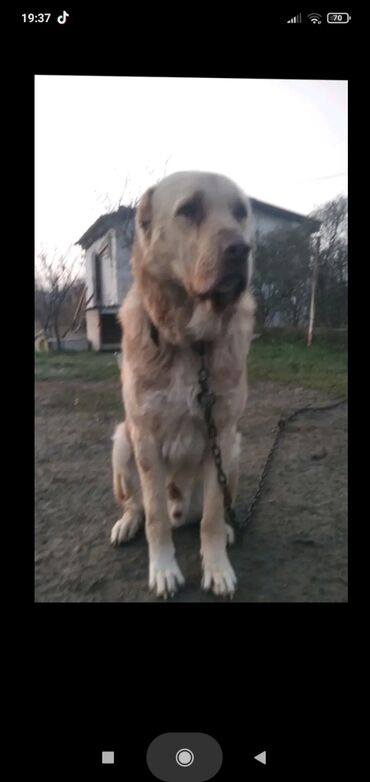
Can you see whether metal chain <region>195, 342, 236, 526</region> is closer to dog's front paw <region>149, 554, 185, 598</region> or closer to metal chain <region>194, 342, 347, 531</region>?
metal chain <region>194, 342, 347, 531</region>

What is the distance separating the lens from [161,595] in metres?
1.38

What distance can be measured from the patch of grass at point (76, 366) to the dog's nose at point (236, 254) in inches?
20.9

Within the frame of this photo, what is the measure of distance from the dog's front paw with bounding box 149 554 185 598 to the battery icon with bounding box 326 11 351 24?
5.17 feet

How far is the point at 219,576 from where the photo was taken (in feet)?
5.05

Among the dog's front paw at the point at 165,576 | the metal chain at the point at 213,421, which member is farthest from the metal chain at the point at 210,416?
the dog's front paw at the point at 165,576

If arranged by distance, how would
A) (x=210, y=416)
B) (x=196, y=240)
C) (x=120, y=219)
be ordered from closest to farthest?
1. (x=120, y=219)
2. (x=196, y=240)
3. (x=210, y=416)

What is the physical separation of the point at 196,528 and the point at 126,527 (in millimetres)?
340

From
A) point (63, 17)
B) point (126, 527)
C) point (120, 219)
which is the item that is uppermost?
point (63, 17)

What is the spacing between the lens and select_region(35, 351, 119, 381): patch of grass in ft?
3.96

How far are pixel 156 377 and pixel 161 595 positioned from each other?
713mm
